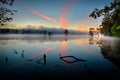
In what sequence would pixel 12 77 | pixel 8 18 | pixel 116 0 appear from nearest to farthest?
pixel 116 0
pixel 8 18
pixel 12 77

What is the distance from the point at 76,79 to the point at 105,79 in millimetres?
2924

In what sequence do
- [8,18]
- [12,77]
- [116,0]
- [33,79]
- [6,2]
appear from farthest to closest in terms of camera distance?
[12,77] → [33,79] → [8,18] → [6,2] → [116,0]

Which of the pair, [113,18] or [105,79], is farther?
[105,79]

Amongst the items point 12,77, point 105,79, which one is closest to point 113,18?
point 105,79

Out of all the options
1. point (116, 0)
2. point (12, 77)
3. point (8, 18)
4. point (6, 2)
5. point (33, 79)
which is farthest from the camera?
point (12, 77)

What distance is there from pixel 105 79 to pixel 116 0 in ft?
29.9

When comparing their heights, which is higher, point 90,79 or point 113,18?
point 113,18

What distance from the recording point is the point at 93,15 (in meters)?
16.0

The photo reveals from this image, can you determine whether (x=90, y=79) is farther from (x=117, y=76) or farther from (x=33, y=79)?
(x=33, y=79)

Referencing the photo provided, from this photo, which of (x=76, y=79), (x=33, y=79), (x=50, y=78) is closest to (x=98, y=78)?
(x=76, y=79)

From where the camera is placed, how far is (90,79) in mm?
21641

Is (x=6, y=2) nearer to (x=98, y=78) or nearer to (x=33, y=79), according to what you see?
(x=33, y=79)

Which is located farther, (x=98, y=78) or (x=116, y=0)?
(x=98, y=78)

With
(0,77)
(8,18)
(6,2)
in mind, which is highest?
(6,2)
